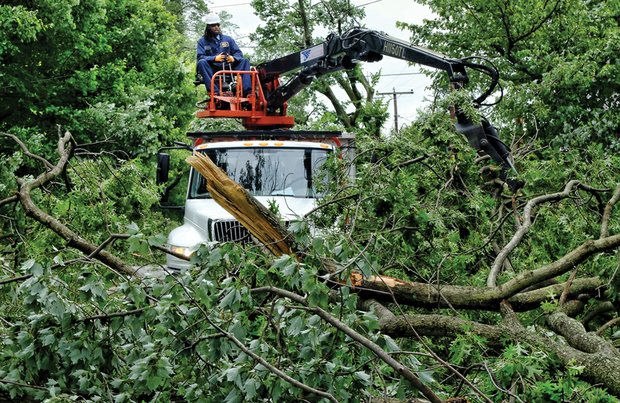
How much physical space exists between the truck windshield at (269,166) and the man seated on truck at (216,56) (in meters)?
2.68

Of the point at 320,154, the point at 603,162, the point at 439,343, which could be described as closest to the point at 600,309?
the point at 439,343

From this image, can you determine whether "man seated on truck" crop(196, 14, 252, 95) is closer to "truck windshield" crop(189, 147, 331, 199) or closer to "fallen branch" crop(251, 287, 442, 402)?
"truck windshield" crop(189, 147, 331, 199)

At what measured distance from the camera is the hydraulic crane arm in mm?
9641

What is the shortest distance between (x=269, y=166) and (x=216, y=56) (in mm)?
3046

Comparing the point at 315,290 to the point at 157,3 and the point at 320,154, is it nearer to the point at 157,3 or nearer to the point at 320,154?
the point at 320,154

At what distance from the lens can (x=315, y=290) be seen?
4.47 metres

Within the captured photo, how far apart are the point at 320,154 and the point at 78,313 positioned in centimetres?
634

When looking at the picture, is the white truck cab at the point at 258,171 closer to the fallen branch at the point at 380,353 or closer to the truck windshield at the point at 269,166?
the truck windshield at the point at 269,166

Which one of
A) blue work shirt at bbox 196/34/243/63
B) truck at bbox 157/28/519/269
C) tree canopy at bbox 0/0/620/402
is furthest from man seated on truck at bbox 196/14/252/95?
tree canopy at bbox 0/0/620/402

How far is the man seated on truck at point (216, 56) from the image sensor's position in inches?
533

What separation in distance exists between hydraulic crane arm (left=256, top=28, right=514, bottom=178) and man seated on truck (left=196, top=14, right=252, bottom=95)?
31cm

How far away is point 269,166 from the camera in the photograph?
11.0 m

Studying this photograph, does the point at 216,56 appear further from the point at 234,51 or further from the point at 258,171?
the point at 258,171

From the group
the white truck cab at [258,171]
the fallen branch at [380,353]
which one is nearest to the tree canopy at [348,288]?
the fallen branch at [380,353]
